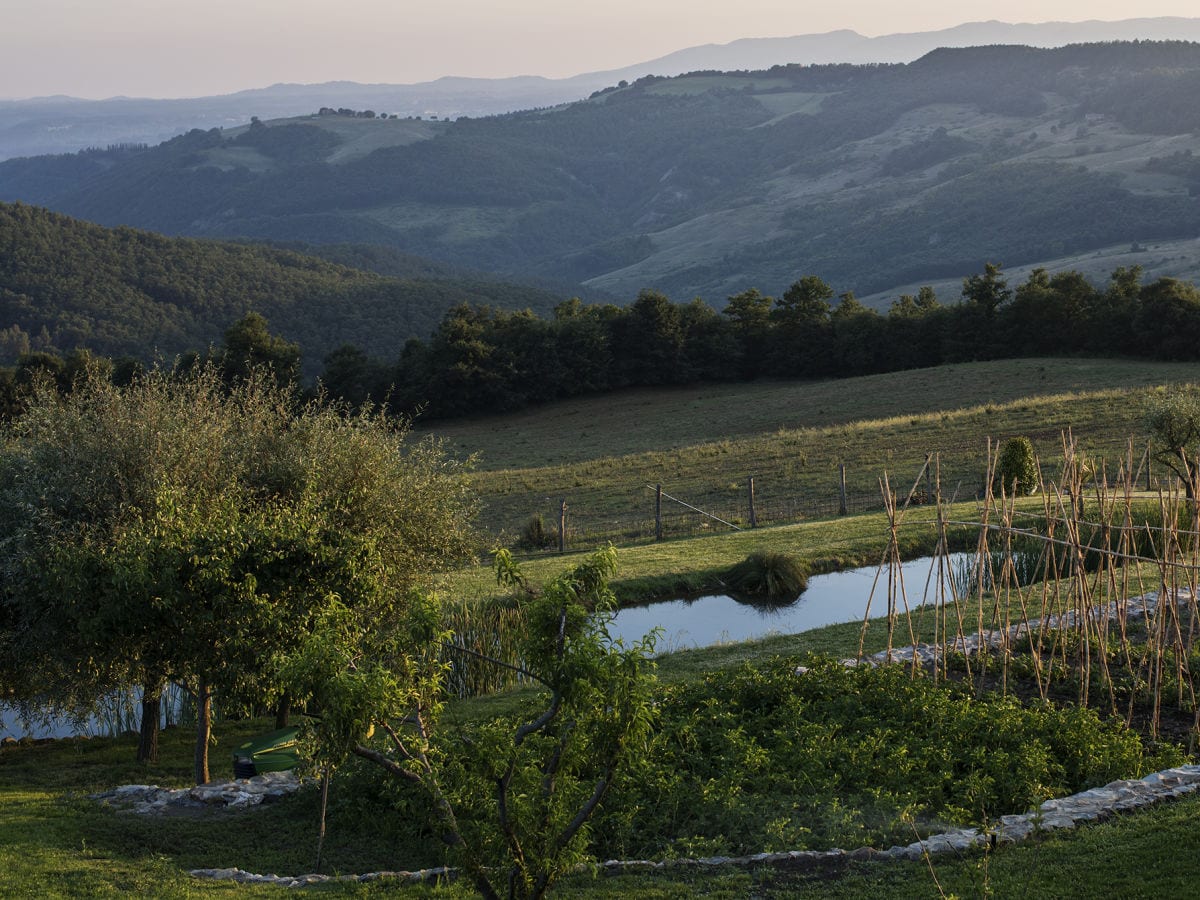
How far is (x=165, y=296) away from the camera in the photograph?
109m

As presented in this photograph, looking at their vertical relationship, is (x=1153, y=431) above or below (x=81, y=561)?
below

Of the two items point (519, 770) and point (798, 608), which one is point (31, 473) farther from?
point (798, 608)

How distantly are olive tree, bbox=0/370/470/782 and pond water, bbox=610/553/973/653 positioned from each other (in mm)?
5388

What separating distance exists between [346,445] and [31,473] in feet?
13.3

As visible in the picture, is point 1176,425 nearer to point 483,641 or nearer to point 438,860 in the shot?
point 483,641

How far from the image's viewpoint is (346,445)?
53.0 ft

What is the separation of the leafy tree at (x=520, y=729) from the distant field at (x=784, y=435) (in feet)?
62.7

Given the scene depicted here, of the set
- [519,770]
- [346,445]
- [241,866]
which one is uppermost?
[346,445]

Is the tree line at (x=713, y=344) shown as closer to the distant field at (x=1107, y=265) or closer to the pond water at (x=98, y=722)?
the pond water at (x=98, y=722)

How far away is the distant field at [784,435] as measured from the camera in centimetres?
3494

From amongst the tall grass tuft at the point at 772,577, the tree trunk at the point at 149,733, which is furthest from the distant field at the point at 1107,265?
the tree trunk at the point at 149,733

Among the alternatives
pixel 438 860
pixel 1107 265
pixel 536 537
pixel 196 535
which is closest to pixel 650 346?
pixel 536 537

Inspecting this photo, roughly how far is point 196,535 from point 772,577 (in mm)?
13663

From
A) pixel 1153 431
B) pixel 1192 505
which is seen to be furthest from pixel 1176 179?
pixel 1192 505
